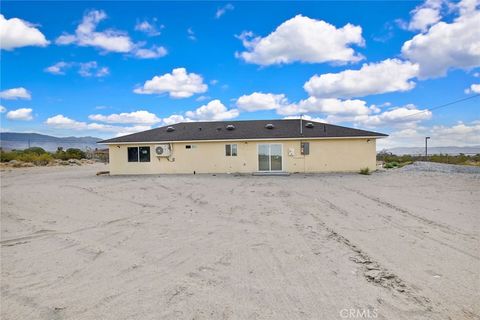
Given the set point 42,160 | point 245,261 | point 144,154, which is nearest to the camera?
point 245,261

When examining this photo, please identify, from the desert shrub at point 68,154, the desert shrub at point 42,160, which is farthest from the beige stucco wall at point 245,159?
the desert shrub at point 68,154

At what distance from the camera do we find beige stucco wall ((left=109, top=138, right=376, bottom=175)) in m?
19.2

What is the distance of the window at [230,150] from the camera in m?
19.8

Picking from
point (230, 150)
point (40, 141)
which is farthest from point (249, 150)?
point (40, 141)

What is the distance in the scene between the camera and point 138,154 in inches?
808

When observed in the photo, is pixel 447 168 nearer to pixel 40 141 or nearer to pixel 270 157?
pixel 270 157

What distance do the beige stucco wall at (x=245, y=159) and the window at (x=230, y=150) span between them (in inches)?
8.1

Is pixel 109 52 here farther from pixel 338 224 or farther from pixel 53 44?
pixel 338 224

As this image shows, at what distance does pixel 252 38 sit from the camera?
56.4ft

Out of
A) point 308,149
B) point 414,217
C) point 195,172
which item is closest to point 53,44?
point 195,172

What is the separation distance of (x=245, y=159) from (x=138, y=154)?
7.23 metres

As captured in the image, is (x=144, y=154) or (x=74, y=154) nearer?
(x=144, y=154)

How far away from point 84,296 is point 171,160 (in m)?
17.1

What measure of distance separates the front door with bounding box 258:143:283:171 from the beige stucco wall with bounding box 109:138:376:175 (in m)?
0.27
